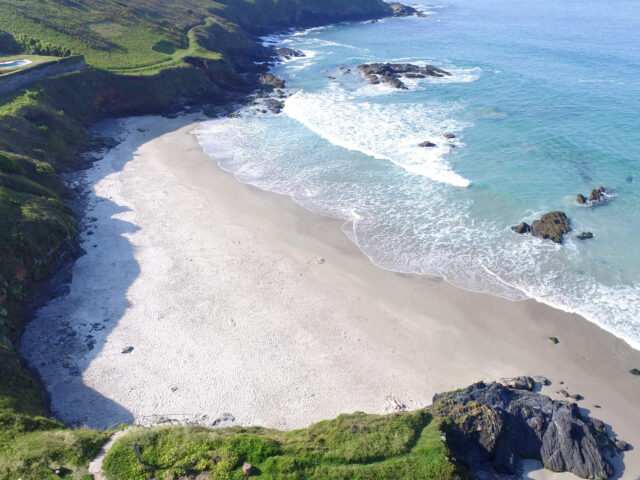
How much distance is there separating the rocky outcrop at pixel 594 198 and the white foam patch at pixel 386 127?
8.78 metres

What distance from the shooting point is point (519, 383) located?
20.1 metres

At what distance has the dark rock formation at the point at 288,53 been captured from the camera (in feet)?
277

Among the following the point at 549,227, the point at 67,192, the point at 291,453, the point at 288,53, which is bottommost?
the point at 549,227

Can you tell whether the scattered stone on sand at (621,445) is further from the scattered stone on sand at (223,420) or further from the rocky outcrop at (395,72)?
the rocky outcrop at (395,72)

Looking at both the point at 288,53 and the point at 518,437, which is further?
the point at 288,53

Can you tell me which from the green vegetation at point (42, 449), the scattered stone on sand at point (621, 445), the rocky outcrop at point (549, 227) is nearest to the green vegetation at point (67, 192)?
the green vegetation at point (42, 449)

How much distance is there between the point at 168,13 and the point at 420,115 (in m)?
58.3

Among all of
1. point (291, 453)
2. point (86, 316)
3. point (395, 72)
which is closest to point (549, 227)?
point (291, 453)

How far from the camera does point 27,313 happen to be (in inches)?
890

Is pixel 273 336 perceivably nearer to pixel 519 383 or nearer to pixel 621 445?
pixel 519 383

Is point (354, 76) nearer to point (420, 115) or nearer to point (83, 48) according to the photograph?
point (420, 115)

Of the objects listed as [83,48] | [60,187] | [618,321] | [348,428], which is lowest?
[618,321]

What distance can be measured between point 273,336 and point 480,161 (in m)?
28.3

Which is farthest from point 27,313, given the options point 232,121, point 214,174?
point 232,121
